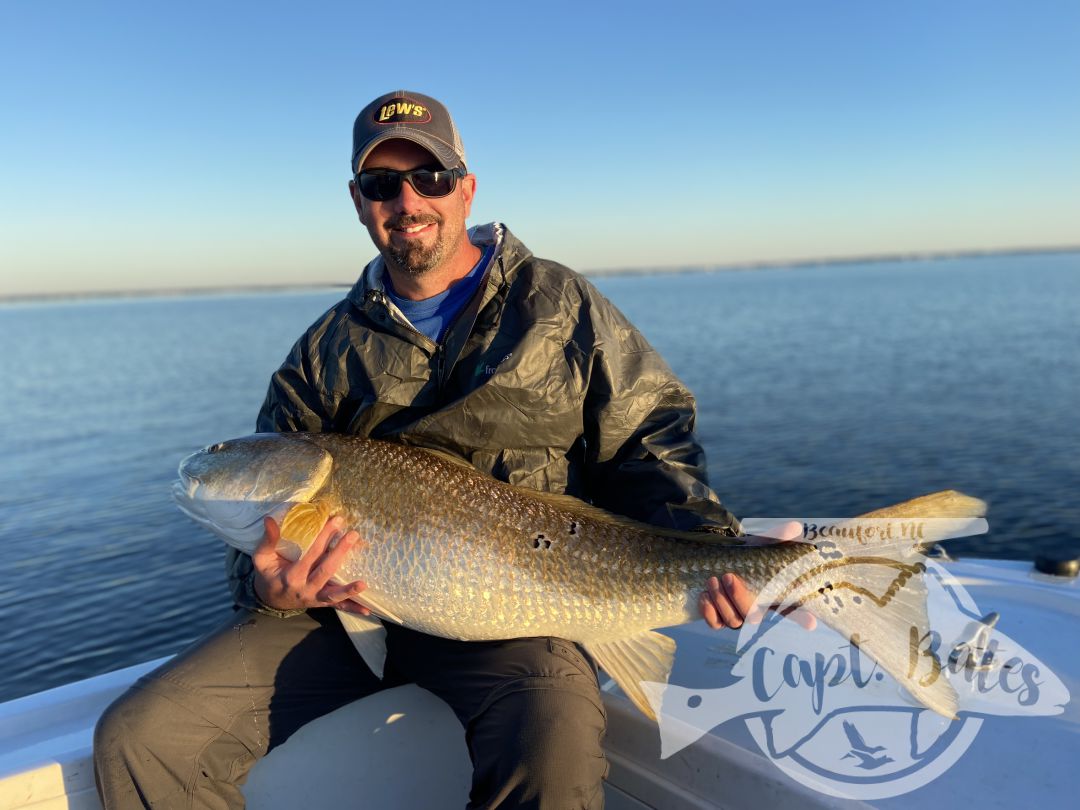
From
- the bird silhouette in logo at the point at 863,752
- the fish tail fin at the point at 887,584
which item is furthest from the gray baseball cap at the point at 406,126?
the bird silhouette in logo at the point at 863,752

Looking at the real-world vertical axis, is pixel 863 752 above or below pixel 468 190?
below

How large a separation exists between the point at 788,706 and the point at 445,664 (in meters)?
1.37

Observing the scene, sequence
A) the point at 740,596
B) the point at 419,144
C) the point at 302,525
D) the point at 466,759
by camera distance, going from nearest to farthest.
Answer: the point at 740,596 < the point at 302,525 < the point at 466,759 < the point at 419,144

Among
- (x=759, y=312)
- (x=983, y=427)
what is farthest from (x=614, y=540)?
(x=759, y=312)

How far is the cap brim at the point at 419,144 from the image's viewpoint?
11.7 feet

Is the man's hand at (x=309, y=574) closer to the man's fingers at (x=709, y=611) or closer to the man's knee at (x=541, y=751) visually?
the man's knee at (x=541, y=751)

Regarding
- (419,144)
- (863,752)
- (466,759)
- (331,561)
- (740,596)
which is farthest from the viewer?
(419,144)

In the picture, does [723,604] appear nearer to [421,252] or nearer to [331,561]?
[331,561]

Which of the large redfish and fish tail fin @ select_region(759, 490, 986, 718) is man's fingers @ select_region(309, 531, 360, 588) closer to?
the large redfish

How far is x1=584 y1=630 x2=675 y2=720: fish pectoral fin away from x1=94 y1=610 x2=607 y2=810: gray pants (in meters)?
0.08

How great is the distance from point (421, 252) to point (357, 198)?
601mm

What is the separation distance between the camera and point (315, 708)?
3.22 metres

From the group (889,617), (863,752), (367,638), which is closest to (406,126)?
(367,638)

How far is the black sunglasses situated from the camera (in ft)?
12.0
